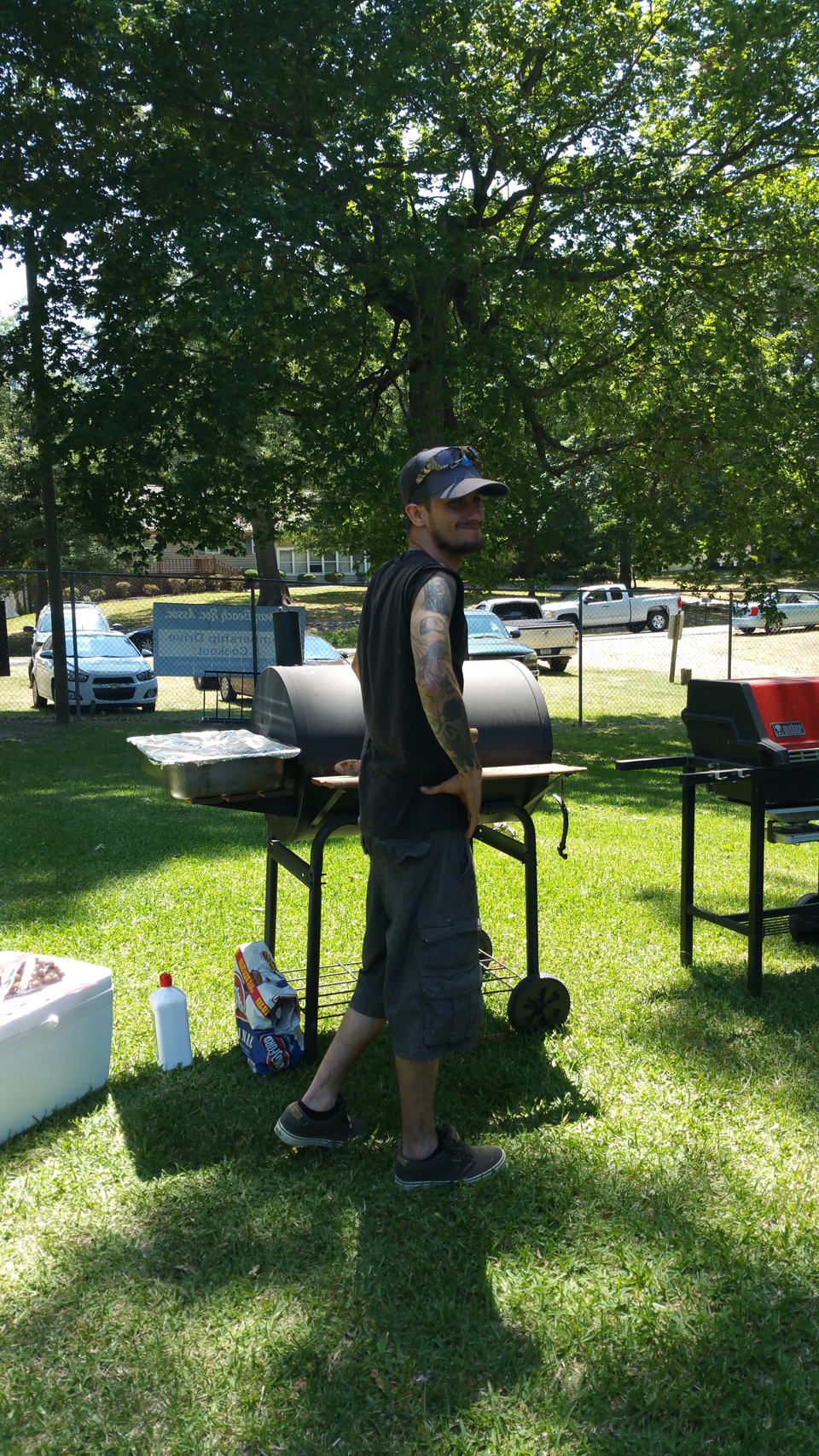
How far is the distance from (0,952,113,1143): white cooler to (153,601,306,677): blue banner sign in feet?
35.8

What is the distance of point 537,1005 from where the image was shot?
4262 millimetres

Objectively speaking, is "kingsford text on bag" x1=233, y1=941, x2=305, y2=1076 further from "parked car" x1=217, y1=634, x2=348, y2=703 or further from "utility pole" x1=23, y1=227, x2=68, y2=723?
"parked car" x1=217, y1=634, x2=348, y2=703

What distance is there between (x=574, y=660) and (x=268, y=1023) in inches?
1007

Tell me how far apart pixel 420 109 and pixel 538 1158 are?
1241 centimetres

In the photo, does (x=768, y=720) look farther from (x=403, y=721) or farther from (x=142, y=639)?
(x=142, y=639)

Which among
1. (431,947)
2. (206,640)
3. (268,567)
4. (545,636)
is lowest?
(431,947)

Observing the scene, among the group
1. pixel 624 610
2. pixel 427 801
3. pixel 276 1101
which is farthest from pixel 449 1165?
pixel 624 610

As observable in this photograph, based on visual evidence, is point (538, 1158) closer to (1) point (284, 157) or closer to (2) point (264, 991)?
(2) point (264, 991)

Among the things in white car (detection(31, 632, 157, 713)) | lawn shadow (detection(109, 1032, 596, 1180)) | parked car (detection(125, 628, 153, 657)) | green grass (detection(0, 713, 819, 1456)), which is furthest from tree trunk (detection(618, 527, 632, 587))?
lawn shadow (detection(109, 1032, 596, 1180))

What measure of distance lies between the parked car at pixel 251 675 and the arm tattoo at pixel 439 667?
11776 mm

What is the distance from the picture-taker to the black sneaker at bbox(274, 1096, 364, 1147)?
3342 millimetres

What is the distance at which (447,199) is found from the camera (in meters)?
13.1

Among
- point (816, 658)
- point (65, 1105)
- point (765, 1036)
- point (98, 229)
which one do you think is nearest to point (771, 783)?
point (765, 1036)

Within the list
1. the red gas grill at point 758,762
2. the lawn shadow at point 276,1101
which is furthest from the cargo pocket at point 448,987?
the red gas grill at point 758,762
